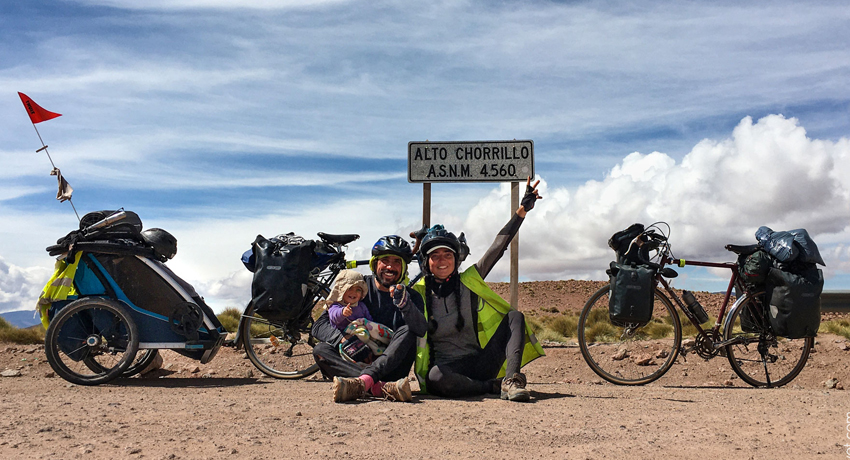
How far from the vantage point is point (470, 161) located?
33.1 ft

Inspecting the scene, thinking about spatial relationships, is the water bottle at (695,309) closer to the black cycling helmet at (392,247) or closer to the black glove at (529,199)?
the black glove at (529,199)

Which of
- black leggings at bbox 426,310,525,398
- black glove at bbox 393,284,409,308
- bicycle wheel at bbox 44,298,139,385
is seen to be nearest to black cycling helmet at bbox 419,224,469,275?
black glove at bbox 393,284,409,308

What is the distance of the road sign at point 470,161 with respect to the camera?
998 cm

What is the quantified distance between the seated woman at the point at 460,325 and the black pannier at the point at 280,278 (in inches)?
75.4

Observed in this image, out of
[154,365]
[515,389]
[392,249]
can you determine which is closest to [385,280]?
[392,249]

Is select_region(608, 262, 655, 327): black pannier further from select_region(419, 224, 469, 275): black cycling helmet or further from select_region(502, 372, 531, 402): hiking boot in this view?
select_region(419, 224, 469, 275): black cycling helmet

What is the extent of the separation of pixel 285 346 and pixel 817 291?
264 inches

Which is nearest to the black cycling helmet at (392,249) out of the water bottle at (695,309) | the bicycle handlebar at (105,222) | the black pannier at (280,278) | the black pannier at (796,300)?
the black pannier at (280,278)

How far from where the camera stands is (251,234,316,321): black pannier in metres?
6.94

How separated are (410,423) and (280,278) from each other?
3.12 metres

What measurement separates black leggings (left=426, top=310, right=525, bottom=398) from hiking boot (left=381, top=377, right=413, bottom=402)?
1.10 ft

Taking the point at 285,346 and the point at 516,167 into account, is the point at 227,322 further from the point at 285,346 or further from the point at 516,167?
the point at 516,167

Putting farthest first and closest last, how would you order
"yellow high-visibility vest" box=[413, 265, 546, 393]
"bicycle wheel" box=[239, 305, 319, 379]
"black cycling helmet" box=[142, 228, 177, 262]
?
"bicycle wheel" box=[239, 305, 319, 379], "black cycling helmet" box=[142, 228, 177, 262], "yellow high-visibility vest" box=[413, 265, 546, 393]

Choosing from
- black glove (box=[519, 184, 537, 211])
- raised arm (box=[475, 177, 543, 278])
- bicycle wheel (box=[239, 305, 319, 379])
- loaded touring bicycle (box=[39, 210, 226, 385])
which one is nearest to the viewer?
raised arm (box=[475, 177, 543, 278])
